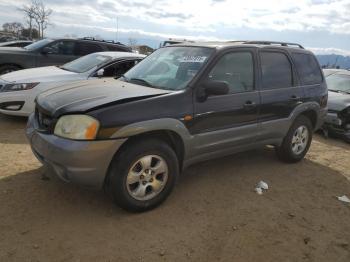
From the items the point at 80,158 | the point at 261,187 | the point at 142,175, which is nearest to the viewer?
the point at 80,158

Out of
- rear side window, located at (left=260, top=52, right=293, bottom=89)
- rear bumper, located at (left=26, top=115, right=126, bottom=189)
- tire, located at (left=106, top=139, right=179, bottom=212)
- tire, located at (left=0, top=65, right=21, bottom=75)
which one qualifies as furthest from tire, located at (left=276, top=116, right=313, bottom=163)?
tire, located at (left=0, top=65, right=21, bottom=75)

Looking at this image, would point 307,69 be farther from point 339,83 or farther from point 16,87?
point 16,87

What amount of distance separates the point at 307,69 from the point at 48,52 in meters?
6.52

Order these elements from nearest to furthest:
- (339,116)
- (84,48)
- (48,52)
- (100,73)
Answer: (100,73) < (339,116) < (48,52) < (84,48)

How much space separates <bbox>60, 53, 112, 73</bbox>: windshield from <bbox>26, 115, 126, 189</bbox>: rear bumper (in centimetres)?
425

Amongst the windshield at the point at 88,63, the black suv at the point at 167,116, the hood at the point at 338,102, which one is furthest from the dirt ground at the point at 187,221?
the hood at the point at 338,102

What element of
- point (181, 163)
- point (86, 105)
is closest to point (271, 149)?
point (181, 163)

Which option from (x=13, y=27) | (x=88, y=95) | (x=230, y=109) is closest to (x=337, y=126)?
(x=230, y=109)

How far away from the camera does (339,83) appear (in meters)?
9.80

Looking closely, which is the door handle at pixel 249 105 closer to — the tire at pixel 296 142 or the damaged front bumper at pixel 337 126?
the tire at pixel 296 142

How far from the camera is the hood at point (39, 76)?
6.97 m

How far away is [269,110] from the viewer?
5.14 metres

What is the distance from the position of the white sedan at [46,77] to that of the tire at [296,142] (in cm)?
320

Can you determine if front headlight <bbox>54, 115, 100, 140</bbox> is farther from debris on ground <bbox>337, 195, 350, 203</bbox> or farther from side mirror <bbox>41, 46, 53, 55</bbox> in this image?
side mirror <bbox>41, 46, 53, 55</bbox>
